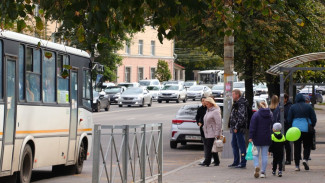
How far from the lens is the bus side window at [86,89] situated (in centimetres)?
1728

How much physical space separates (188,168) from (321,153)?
5.49 metres

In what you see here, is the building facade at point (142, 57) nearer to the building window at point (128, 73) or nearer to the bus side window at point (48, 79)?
the building window at point (128, 73)

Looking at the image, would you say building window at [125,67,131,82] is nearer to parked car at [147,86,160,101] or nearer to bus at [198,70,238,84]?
bus at [198,70,238,84]

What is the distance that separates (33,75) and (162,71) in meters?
79.2

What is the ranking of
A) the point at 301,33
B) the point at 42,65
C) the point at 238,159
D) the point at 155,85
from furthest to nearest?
1. the point at 155,85
2. the point at 301,33
3. the point at 238,159
4. the point at 42,65

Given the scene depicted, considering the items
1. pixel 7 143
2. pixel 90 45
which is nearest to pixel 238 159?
pixel 7 143

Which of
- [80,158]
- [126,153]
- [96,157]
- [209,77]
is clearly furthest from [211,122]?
[209,77]

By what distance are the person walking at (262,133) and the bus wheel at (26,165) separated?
14.0 ft

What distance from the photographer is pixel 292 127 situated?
1628cm

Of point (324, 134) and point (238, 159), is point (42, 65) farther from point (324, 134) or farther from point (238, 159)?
point (324, 134)

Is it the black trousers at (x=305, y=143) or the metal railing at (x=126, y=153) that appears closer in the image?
the metal railing at (x=126, y=153)

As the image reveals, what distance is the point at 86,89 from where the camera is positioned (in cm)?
1755

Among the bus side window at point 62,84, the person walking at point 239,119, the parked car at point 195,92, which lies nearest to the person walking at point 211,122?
the person walking at point 239,119

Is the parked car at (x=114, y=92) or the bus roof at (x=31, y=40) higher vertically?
the parked car at (x=114, y=92)
